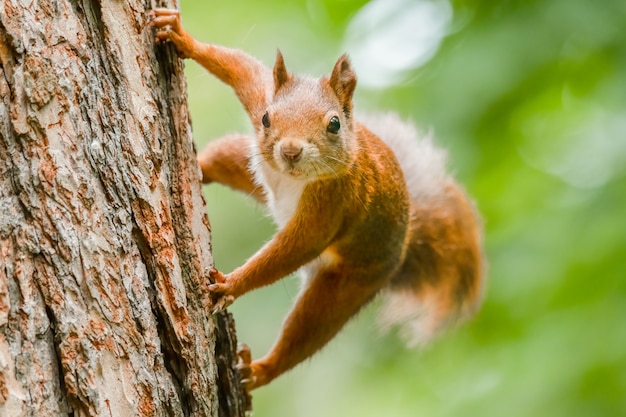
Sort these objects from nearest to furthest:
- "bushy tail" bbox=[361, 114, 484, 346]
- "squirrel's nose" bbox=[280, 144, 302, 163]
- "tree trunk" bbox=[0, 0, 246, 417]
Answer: "tree trunk" bbox=[0, 0, 246, 417] → "squirrel's nose" bbox=[280, 144, 302, 163] → "bushy tail" bbox=[361, 114, 484, 346]

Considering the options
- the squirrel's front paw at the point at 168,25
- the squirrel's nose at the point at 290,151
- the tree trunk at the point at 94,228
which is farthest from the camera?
the squirrel's nose at the point at 290,151

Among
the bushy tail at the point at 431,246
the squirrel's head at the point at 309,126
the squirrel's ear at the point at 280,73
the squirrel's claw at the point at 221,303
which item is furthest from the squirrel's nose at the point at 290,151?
the bushy tail at the point at 431,246

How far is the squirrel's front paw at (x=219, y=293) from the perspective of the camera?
2.65m

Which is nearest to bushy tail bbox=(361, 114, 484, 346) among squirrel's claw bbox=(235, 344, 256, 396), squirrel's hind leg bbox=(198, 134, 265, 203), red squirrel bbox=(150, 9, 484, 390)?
red squirrel bbox=(150, 9, 484, 390)

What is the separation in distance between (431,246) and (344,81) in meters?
1.37

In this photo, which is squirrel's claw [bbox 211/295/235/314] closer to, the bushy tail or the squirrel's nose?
the squirrel's nose

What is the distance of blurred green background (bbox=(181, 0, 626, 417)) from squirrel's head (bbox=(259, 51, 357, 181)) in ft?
1.34

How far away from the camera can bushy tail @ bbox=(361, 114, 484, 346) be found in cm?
439

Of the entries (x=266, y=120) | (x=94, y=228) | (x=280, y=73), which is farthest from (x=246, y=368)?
(x=94, y=228)

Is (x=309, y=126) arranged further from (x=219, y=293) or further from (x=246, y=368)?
(x=246, y=368)

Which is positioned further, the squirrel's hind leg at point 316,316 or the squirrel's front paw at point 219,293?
the squirrel's hind leg at point 316,316

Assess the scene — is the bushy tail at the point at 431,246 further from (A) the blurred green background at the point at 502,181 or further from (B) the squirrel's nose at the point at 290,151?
(B) the squirrel's nose at the point at 290,151

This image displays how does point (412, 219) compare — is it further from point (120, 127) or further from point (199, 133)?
point (120, 127)

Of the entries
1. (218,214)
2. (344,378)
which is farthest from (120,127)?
(344,378)
